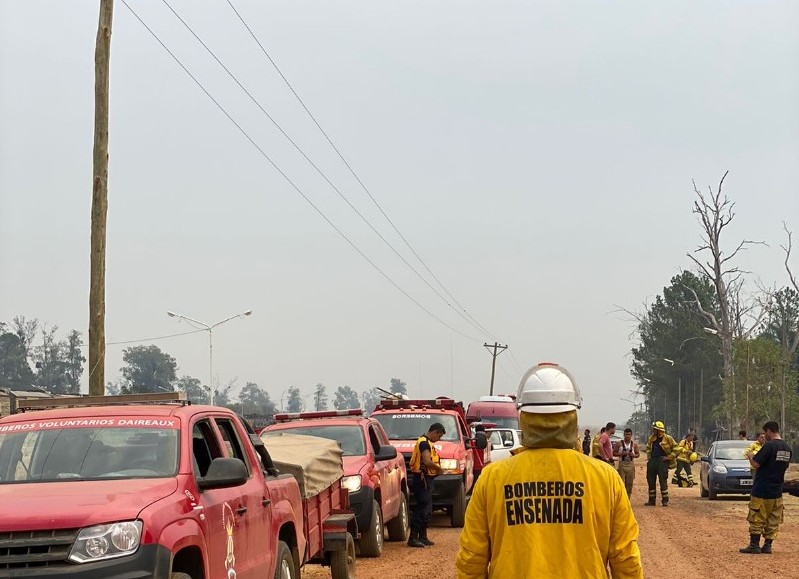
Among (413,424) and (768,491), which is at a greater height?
(413,424)

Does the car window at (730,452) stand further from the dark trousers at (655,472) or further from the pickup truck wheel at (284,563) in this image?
the pickup truck wheel at (284,563)

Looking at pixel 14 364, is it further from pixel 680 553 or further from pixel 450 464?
pixel 680 553

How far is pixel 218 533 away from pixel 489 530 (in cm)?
376

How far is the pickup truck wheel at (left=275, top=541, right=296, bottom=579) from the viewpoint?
369 inches

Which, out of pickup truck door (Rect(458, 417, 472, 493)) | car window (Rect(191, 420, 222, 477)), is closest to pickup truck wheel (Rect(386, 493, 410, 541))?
pickup truck door (Rect(458, 417, 472, 493))

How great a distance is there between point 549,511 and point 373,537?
1158 centimetres

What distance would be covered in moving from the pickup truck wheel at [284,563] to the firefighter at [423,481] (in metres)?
7.60

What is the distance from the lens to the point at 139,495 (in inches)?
280

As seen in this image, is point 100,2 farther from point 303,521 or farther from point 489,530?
point 489,530

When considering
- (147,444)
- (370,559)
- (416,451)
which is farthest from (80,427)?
(416,451)

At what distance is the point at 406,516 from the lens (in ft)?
60.3

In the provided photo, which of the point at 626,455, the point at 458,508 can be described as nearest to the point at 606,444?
the point at 626,455

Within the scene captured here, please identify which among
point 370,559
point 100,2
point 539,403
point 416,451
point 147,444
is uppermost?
point 100,2

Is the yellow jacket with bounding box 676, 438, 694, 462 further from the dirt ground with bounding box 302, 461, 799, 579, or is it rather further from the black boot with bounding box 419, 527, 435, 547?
the black boot with bounding box 419, 527, 435, 547
